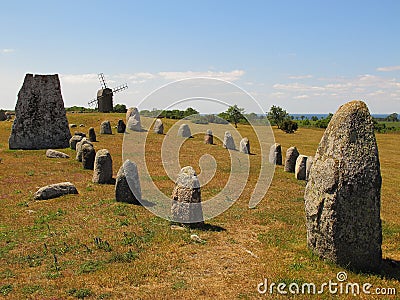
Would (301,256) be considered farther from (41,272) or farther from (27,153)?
(27,153)

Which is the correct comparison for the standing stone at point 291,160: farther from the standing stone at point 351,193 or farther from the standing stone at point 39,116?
the standing stone at point 39,116

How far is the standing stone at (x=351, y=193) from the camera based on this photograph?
962 centimetres

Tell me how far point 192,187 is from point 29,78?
900 inches

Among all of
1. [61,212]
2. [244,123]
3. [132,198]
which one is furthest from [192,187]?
[244,123]

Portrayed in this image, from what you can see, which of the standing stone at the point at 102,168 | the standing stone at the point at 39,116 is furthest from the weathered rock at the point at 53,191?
the standing stone at the point at 39,116

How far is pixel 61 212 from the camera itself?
Result: 14.6 metres

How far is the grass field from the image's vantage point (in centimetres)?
897

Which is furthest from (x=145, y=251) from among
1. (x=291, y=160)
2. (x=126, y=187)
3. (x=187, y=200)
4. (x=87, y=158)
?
(x=291, y=160)

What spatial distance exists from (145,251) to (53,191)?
7.39 metres

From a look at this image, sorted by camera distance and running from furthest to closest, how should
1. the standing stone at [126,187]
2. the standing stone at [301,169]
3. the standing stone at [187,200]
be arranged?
1. the standing stone at [301,169]
2. the standing stone at [126,187]
3. the standing stone at [187,200]

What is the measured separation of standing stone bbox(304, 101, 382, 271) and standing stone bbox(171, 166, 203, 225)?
436cm

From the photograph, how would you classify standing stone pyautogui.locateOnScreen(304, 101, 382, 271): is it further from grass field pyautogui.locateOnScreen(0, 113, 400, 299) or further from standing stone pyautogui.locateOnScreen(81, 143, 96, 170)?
standing stone pyautogui.locateOnScreen(81, 143, 96, 170)

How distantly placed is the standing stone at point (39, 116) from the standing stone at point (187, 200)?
2063 cm

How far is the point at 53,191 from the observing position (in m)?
16.7
